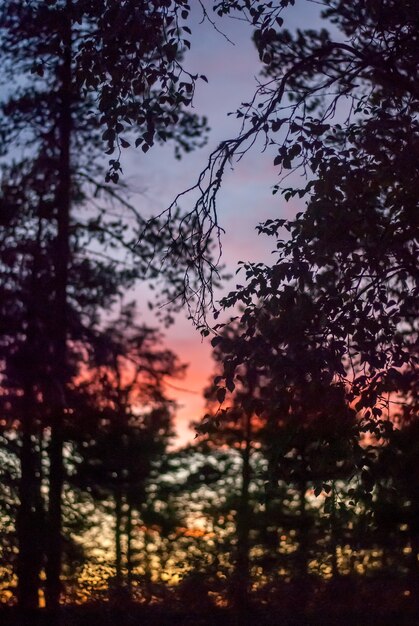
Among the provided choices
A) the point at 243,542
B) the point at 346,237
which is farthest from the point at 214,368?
the point at 346,237

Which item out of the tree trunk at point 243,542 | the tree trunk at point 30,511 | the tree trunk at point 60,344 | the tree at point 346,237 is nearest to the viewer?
the tree at point 346,237

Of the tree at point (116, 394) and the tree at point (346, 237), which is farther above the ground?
the tree at point (116, 394)

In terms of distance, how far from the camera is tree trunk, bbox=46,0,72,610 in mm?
16484

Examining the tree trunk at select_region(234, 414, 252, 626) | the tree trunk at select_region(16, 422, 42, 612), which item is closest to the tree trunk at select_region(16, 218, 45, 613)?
the tree trunk at select_region(16, 422, 42, 612)

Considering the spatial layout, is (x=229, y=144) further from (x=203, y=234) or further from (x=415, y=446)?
(x=415, y=446)

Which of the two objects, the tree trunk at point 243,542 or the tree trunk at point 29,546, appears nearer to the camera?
the tree trunk at point 29,546

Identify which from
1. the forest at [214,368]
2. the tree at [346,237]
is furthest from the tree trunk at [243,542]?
the tree at [346,237]

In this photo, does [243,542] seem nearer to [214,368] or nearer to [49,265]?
[214,368]

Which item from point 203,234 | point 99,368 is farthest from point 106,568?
point 203,234

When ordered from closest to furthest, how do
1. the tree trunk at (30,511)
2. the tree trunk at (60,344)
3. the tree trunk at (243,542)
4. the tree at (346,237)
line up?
the tree at (346,237) < the tree trunk at (60,344) < the tree trunk at (30,511) < the tree trunk at (243,542)

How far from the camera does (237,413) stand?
9.05 m

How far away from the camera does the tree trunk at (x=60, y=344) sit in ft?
54.1

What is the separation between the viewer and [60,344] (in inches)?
659

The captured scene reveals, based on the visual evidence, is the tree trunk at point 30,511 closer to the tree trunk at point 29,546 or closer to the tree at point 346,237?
the tree trunk at point 29,546
